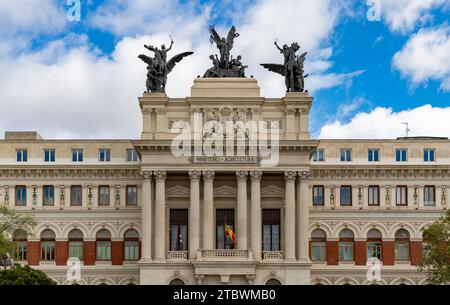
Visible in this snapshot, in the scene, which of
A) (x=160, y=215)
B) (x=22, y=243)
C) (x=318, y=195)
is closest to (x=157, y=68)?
(x=160, y=215)

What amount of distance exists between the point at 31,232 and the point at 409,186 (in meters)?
40.2

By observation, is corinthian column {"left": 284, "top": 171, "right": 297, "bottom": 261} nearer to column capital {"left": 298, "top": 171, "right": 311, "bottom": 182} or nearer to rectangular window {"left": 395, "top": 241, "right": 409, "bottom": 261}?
column capital {"left": 298, "top": 171, "right": 311, "bottom": 182}

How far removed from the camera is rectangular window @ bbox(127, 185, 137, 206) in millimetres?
82188

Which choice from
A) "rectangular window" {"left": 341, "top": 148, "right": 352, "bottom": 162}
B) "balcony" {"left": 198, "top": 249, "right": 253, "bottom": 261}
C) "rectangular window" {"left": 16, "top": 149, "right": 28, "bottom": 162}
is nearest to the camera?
"balcony" {"left": 198, "top": 249, "right": 253, "bottom": 261}

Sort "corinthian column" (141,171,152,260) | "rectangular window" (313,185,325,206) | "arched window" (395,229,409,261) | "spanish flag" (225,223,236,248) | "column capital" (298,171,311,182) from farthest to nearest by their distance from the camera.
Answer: "rectangular window" (313,185,325,206), "arched window" (395,229,409,261), "spanish flag" (225,223,236,248), "column capital" (298,171,311,182), "corinthian column" (141,171,152,260)

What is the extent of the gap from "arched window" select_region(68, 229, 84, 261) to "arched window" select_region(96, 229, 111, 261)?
1.78m

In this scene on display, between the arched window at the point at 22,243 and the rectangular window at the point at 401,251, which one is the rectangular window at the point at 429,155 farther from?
the arched window at the point at 22,243

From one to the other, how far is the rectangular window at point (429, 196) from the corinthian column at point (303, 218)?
1502 centimetres

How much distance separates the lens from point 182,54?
7919 cm

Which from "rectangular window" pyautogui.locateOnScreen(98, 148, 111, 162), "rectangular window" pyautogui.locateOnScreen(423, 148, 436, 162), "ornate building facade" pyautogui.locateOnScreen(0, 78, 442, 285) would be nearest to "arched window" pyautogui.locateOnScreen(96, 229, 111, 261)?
"ornate building facade" pyautogui.locateOnScreen(0, 78, 442, 285)

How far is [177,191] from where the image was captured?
7719 centimetres

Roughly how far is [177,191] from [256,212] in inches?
328

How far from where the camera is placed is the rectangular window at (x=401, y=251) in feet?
268
